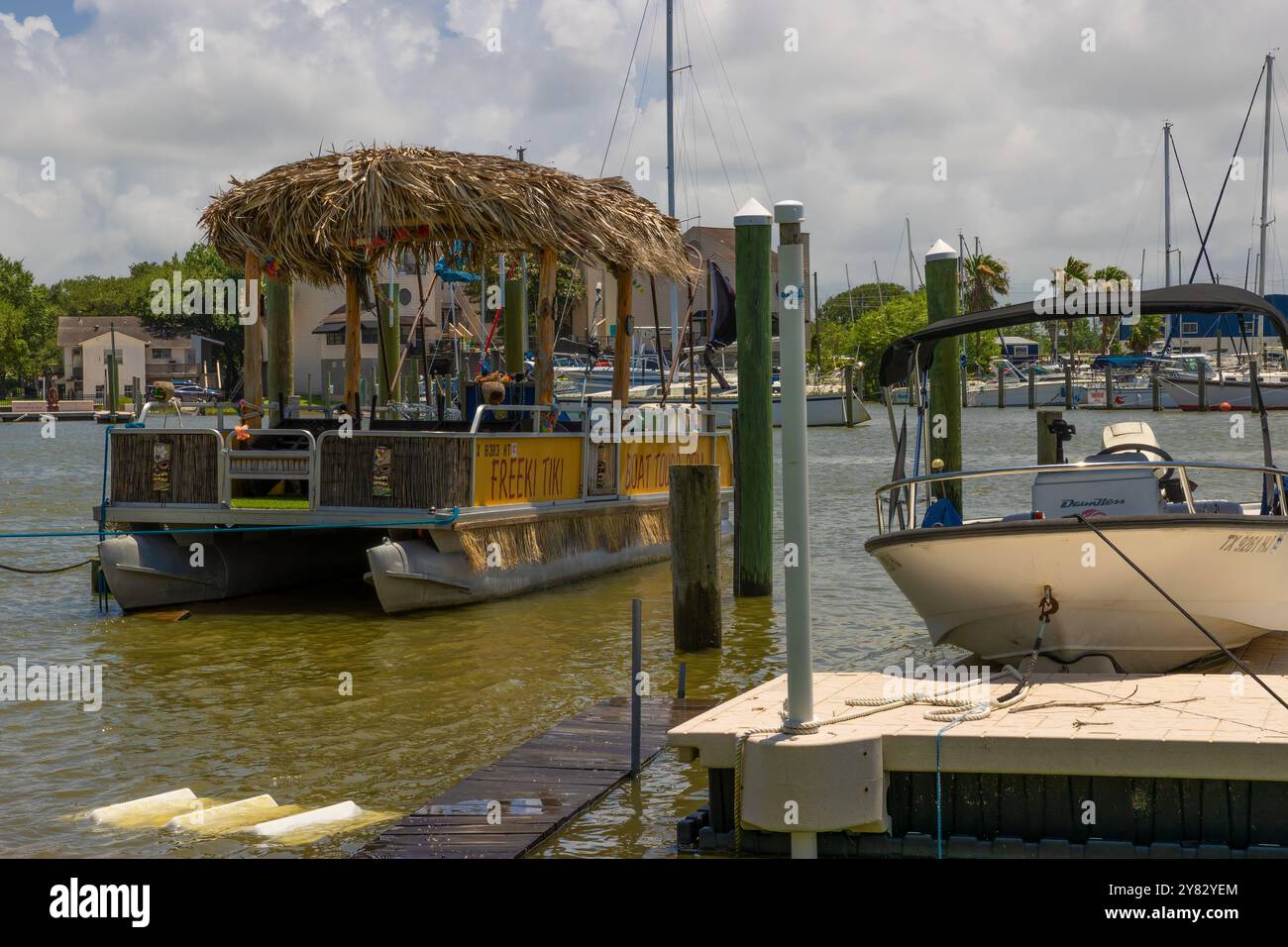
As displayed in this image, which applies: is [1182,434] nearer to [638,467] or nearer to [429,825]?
[638,467]

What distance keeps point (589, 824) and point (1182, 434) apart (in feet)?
173

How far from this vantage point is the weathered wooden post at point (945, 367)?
18.0 metres

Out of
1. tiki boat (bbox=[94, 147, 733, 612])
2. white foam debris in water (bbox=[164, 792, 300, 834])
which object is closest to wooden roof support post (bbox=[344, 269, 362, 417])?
tiki boat (bbox=[94, 147, 733, 612])

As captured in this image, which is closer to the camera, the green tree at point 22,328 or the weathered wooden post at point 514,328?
the weathered wooden post at point 514,328

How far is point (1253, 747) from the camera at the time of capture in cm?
664

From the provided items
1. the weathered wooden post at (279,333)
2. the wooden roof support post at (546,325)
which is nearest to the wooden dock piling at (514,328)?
the weathered wooden post at (279,333)

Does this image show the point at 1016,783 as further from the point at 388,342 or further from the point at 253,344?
the point at 388,342

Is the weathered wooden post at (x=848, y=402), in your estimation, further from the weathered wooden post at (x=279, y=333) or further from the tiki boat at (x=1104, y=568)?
the tiki boat at (x=1104, y=568)

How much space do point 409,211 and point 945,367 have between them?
255 inches

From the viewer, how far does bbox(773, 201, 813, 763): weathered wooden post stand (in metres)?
6.24

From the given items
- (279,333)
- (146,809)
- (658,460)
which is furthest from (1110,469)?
(279,333)

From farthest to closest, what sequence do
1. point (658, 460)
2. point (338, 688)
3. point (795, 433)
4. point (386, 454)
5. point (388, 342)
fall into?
point (388, 342) → point (658, 460) → point (386, 454) → point (338, 688) → point (795, 433)

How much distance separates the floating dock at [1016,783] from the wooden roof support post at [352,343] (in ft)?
36.8

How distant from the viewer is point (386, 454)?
50.0ft
